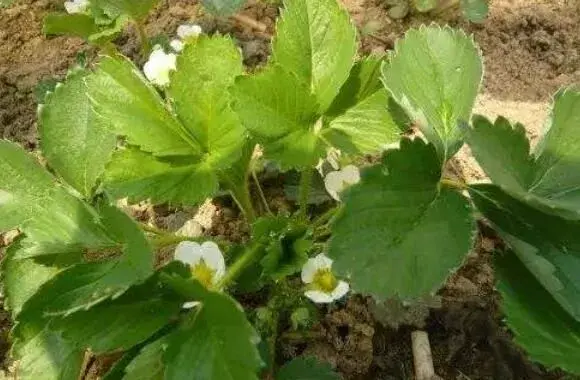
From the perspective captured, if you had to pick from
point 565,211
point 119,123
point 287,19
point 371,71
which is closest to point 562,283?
point 565,211

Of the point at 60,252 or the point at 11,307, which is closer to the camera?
the point at 60,252

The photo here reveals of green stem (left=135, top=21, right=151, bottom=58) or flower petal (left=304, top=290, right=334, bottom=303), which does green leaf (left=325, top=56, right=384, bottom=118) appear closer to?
flower petal (left=304, top=290, right=334, bottom=303)

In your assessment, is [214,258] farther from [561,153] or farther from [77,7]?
[77,7]

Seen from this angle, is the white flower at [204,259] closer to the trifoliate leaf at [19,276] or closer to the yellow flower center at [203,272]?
the yellow flower center at [203,272]

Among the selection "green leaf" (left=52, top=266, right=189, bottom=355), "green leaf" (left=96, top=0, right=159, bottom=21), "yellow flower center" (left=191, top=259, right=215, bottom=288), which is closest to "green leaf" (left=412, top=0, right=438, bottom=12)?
"green leaf" (left=96, top=0, right=159, bottom=21)

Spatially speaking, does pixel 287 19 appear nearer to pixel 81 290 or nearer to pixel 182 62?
pixel 182 62

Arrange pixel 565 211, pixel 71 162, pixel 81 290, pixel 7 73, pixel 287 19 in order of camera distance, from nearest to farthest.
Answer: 1. pixel 565 211
2. pixel 81 290
3. pixel 287 19
4. pixel 71 162
5. pixel 7 73
